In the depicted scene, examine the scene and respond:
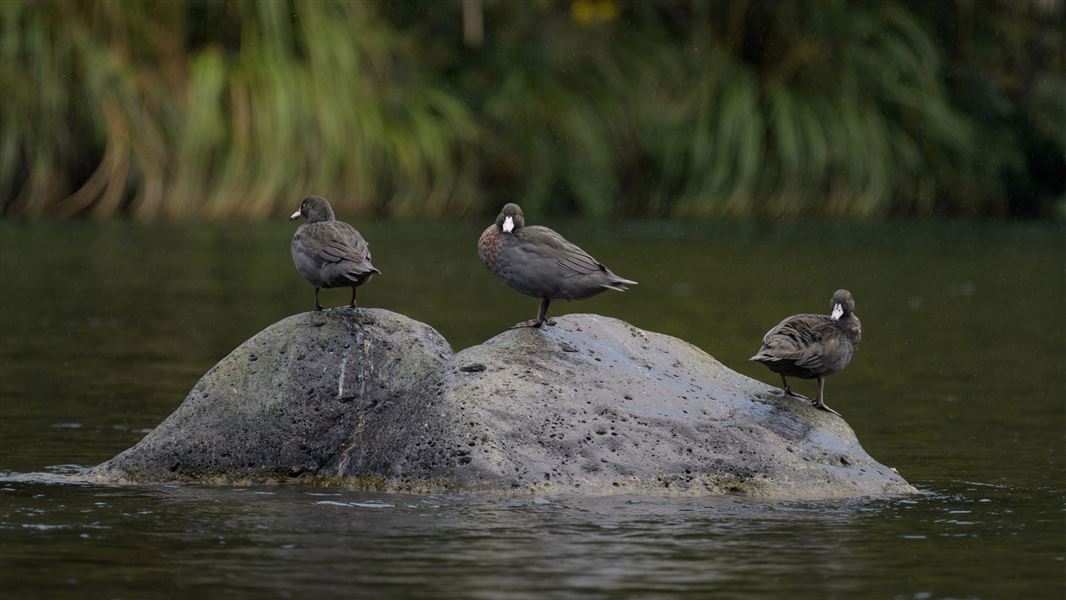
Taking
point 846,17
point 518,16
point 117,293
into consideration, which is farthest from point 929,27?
point 117,293

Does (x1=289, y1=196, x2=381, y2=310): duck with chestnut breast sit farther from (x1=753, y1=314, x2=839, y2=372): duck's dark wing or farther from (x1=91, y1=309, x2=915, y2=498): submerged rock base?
(x1=753, y1=314, x2=839, y2=372): duck's dark wing

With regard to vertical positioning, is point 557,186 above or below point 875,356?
above

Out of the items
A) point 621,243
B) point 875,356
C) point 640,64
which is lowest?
point 875,356

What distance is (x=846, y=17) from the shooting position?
1382 inches

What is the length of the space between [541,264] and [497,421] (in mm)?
970

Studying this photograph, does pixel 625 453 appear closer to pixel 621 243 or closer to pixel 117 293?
pixel 117 293

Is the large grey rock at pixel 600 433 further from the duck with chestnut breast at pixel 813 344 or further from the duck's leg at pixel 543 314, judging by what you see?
the duck with chestnut breast at pixel 813 344

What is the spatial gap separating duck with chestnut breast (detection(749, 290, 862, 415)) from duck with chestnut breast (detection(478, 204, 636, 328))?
0.85 meters

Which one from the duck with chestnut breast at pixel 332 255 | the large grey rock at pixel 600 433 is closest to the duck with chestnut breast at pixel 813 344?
the large grey rock at pixel 600 433

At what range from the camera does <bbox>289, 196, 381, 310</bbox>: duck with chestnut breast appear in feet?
34.6

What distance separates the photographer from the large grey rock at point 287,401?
1048 centimetres

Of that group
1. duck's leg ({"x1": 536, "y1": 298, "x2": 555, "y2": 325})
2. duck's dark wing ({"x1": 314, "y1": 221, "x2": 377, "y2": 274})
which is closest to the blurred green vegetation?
duck's dark wing ({"x1": 314, "y1": 221, "x2": 377, "y2": 274})

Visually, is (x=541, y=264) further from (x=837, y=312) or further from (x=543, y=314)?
(x=837, y=312)

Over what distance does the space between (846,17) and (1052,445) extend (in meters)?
23.8
